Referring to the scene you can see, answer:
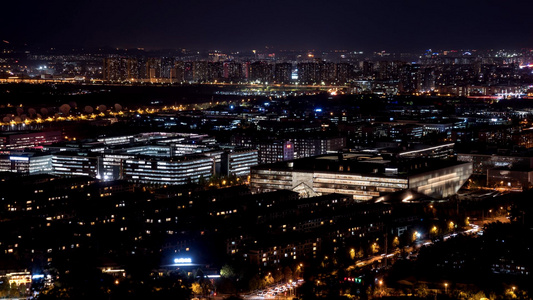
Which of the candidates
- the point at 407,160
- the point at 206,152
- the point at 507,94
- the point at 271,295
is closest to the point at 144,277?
the point at 271,295

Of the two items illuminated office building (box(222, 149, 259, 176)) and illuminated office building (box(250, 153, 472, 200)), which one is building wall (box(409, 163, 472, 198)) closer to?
illuminated office building (box(250, 153, 472, 200))

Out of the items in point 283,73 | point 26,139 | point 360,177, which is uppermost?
point 283,73

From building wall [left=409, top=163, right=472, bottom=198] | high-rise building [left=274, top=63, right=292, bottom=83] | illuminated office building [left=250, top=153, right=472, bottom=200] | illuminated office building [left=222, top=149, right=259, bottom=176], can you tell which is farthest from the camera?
high-rise building [left=274, top=63, right=292, bottom=83]

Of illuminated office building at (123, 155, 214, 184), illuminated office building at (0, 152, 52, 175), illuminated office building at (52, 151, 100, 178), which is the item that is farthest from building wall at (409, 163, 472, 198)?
illuminated office building at (0, 152, 52, 175)

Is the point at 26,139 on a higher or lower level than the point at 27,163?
higher

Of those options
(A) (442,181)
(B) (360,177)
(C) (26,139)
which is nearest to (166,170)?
(B) (360,177)

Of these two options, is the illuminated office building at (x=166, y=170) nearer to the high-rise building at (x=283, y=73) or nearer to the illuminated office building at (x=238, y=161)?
the illuminated office building at (x=238, y=161)

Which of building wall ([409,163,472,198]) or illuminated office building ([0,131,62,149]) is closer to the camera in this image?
building wall ([409,163,472,198])

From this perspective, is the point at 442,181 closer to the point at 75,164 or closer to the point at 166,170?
the point at 166,170

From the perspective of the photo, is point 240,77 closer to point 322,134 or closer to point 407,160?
point 322,134

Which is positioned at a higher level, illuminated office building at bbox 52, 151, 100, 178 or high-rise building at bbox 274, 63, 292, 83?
high-rise building at bbox 274, 63, 292, 83

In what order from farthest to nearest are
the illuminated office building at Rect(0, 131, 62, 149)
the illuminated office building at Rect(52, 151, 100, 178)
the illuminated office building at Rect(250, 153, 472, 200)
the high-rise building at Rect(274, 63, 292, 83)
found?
the high-rise building at Rect(274, 63, 292, 83)
the illuminated office building at Rect(0, 131, 62, 149)
the illuminated office building at Rect(52, 151, 100, 178)
the illuminated office building at Rect(250, 153, 472, 200)

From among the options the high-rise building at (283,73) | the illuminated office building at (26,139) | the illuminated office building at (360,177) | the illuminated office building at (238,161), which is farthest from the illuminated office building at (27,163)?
the high-rise building at (283,73)
